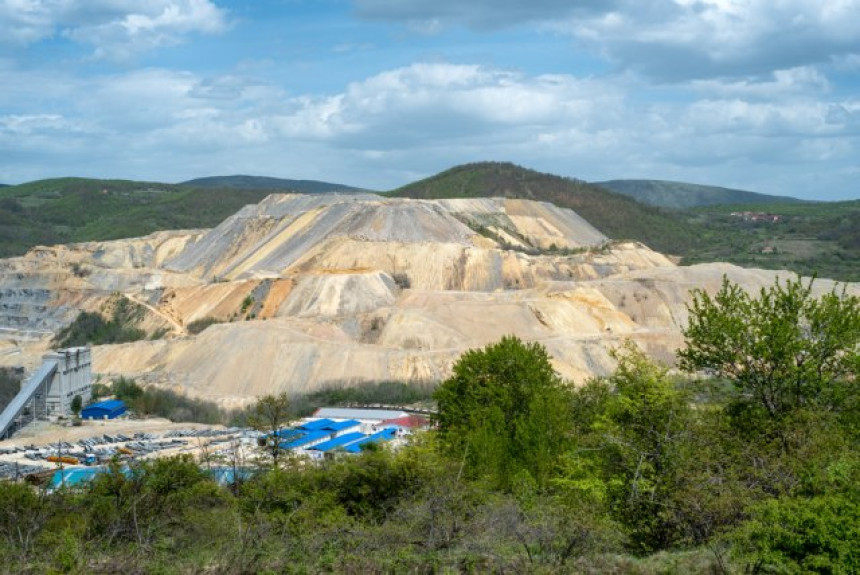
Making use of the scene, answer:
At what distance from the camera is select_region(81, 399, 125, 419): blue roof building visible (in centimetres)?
6081

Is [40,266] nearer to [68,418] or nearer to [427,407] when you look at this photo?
[68,418]

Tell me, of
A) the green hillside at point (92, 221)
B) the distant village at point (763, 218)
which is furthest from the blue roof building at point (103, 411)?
the distant village at point (763, 218)

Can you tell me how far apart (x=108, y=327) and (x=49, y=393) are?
1122 inches

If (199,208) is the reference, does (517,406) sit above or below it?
below

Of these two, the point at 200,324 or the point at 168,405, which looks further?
the point at 200,324

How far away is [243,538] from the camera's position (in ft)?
61.1

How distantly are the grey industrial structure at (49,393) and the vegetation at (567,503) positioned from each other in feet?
118

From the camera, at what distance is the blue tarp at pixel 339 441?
47.4m

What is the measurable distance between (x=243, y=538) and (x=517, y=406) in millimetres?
16989

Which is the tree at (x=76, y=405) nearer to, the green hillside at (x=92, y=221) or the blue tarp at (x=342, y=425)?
the blue tarp at (x=342, y=425)

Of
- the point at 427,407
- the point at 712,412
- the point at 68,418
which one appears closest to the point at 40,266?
the point at 68,418

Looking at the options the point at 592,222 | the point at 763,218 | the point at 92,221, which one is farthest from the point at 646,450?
the point at 763,218

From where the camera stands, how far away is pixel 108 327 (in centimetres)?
8894

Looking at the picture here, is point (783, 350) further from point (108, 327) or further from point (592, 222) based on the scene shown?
point (592, 222)
